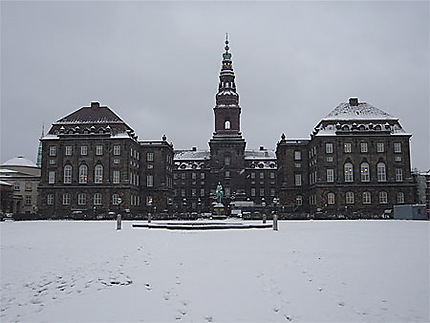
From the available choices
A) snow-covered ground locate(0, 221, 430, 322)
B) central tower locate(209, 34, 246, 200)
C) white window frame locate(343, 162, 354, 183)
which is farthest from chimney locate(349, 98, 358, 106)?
snow-covered ground locate(0, 221, 430, 322)

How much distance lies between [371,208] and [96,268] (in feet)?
204

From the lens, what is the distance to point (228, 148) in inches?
4163

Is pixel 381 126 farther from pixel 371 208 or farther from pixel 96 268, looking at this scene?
pixel 96 268

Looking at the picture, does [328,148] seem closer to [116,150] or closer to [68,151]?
[116,150]

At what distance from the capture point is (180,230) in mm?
32281

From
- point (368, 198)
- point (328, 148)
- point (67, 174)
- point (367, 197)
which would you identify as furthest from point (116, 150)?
point (368, 198)

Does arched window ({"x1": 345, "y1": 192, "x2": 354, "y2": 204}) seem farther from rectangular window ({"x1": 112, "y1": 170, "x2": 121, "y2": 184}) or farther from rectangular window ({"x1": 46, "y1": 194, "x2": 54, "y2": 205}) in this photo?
rectangular window ({"x1": 46, "y1": 194, "x2": 54, "y2": 205})

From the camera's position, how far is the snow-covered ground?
10.7 meters

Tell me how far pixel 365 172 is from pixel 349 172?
252 centimetres

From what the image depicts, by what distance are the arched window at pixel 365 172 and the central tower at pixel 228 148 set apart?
36.9 metres

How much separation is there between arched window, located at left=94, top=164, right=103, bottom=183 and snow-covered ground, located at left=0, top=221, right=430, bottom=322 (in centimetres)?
5665

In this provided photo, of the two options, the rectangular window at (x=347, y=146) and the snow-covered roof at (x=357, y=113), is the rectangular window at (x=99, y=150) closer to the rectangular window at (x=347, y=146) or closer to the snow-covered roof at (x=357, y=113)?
the snow-covered roof at (x=357, y=113)

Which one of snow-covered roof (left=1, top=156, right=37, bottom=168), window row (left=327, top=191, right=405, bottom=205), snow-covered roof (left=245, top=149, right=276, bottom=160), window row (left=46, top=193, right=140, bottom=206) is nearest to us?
window row (left=327, top=191, right=405, bottom=205)

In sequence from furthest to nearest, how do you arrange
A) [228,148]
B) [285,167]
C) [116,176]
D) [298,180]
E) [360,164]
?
[228,148], [285,167], [298,180], [116,176], [360,164]
